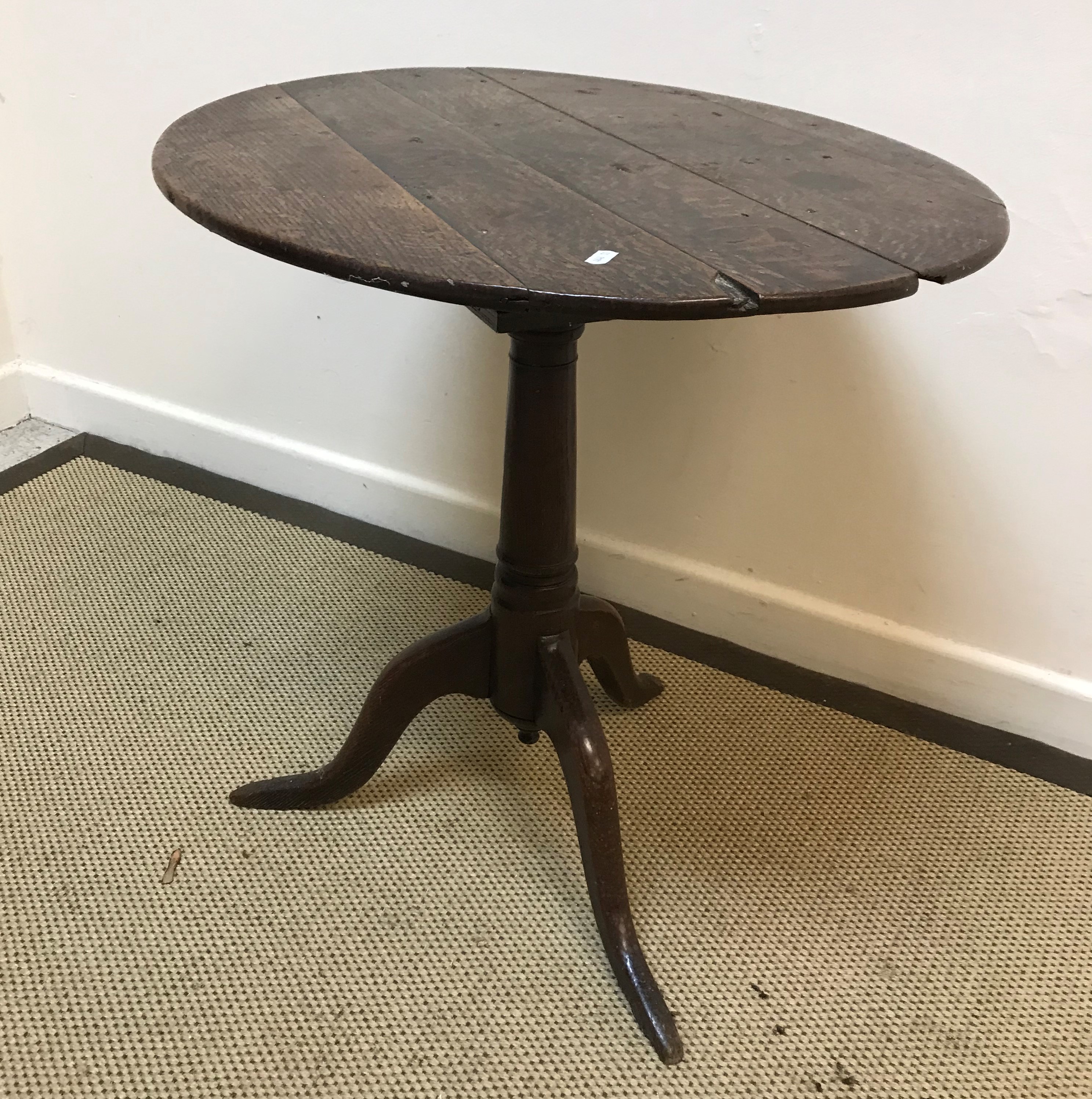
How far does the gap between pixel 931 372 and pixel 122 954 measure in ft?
3.54

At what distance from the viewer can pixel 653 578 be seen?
1472 mm

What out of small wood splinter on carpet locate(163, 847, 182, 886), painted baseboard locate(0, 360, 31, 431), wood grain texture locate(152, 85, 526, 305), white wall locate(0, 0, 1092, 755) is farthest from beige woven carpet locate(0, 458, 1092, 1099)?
wood grain texture locate(152, 85, 526, 305)

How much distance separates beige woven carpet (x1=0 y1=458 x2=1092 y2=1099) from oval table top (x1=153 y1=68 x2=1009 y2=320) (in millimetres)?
672

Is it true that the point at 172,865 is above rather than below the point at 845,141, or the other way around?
below

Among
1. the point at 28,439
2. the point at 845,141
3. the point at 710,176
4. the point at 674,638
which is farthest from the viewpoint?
the point at 28,439

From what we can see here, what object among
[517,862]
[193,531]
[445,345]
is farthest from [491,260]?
[193,531]

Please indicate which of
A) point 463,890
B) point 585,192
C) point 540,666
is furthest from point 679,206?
point 463,890

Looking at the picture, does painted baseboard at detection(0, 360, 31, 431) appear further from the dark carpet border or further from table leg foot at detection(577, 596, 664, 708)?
table leg foot at detection(577, 596, 664, 708)

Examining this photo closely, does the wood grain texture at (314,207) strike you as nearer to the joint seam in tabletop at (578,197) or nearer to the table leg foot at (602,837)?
the joint seam in tabletop at (578,197)

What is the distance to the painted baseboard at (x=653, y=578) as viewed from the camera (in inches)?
51.9

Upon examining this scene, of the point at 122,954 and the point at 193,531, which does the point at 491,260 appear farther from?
the point at 193,531

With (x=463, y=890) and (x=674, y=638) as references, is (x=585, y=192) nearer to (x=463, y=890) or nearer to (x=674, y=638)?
(x=463, y=890)

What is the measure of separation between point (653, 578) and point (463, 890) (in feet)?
1.89

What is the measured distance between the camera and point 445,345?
1449 millimetres
